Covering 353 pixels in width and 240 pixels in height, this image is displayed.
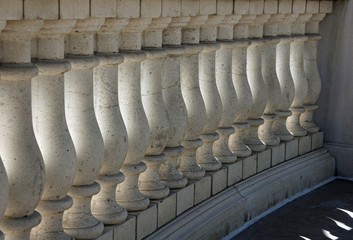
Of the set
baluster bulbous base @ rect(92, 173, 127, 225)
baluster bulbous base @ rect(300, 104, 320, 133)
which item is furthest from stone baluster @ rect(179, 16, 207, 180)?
baluster bulbous base @ rect(300, 104, 320, 133)

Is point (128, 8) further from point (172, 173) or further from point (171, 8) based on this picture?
point (172, 173)

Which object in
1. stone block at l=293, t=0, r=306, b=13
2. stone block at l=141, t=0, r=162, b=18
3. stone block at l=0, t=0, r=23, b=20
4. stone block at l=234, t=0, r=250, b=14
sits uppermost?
stone block at l=293, t=0, r=306, b=13

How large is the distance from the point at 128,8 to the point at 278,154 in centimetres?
277

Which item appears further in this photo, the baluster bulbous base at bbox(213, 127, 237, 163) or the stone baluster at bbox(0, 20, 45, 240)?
the baluster bulbous base at bbox(213, 127, 237, 163)

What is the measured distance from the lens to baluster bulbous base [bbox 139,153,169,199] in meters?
5.02

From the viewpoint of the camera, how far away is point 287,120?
7.31 meters

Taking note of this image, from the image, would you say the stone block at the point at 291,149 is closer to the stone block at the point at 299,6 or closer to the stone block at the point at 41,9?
the stone block at the point at 299,6

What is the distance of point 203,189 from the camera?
5609 millimetres

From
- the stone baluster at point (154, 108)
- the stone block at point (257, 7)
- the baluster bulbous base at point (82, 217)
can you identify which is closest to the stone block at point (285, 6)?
the stone block at point (257, 7)

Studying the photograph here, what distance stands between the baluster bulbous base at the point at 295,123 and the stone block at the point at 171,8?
259 cm

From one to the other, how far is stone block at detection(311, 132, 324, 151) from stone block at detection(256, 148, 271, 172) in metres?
0.98

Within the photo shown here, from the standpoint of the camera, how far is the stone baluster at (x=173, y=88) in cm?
501

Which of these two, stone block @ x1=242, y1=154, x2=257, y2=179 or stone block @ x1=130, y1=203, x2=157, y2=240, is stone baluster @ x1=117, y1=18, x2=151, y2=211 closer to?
stone block @ x1=130, y1=203, x2=157, y2=240

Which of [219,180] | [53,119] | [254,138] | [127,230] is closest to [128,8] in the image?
[53,119]
